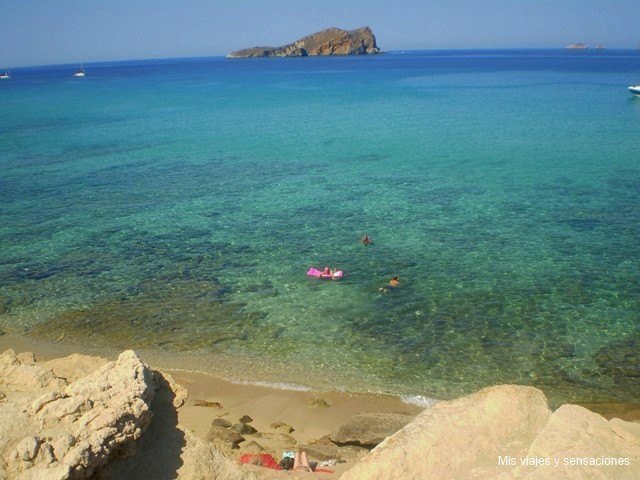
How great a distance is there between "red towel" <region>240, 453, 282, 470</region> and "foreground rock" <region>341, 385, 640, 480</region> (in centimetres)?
291

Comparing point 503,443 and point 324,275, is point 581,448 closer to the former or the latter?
point 503,443

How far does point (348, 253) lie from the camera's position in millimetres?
20375

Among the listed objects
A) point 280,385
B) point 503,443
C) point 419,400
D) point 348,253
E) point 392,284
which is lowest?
point 419,400

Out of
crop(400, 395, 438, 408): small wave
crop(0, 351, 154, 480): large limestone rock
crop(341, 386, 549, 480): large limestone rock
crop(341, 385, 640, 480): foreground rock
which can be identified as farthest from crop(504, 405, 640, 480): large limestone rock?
crop(0, 351, 154, 480): large limestone rock

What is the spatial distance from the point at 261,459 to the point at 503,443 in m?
4.58

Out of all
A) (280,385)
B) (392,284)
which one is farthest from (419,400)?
(392,284)

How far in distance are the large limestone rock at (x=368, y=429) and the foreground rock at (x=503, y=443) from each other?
2.59m

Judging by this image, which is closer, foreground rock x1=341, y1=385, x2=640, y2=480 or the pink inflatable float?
foreground rock x1=341, y1=385, x2=640, y2=480

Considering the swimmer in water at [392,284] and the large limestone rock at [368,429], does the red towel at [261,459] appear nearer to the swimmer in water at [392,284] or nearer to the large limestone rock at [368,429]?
the large limestone rock at [368,429]

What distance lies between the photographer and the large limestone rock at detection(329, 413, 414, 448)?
998 cm

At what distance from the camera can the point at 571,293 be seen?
16.8 metres

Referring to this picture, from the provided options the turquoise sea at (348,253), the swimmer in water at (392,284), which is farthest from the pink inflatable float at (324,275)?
the swimmer in water at (392,284)

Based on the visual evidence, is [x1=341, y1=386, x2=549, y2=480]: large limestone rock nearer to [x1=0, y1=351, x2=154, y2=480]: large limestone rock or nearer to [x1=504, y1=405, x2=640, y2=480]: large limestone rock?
[x1=504, y1=405, x2=640, y2=480]: large limestone rock

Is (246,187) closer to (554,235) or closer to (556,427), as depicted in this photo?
(554,235)
